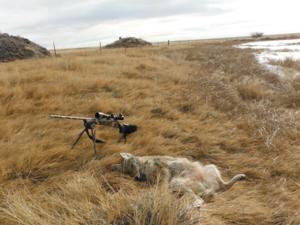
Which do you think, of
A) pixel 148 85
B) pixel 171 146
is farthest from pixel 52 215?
pixel 148 85

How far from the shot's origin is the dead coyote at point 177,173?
3.52 metres

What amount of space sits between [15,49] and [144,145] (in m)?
11.8

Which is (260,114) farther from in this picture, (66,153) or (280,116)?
(66,153)

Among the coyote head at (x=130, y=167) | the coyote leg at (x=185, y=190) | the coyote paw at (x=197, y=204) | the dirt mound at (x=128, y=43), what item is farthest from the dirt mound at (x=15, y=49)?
the dirt mound at (x=128, y=43)

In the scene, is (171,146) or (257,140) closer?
(171,146)

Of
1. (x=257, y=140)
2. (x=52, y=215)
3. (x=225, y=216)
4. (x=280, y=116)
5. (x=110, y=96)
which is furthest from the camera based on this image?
(x=110, y=96)

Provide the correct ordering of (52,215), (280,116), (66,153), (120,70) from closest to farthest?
(52,215)
(66,153)
(280,116)
(120,70)

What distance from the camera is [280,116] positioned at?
20.6 feet

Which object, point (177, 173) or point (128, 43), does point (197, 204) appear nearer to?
point (177, 173)

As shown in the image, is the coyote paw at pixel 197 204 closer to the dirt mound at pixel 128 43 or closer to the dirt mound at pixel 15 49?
the dirt mound at pixel 15 49

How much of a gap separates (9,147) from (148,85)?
436cm

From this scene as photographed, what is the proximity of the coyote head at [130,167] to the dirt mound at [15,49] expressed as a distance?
Answer: 38.3 ft

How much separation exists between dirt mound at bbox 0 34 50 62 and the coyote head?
459 inches

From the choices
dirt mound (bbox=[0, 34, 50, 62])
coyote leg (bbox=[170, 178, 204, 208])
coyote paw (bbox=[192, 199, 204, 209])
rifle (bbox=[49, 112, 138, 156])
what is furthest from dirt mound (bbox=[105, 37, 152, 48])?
coyote paw (bbox=[192, 199, 204, 209])
